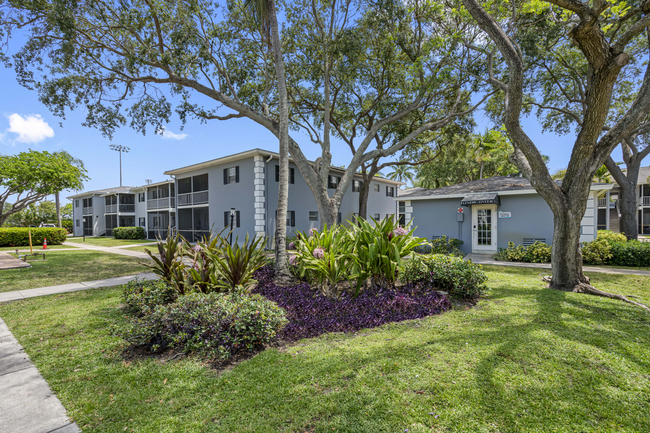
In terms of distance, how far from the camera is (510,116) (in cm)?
604

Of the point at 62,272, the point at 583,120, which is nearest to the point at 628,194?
the point at 583,120

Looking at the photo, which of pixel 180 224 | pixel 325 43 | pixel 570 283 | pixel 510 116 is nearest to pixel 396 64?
pixel 325 43

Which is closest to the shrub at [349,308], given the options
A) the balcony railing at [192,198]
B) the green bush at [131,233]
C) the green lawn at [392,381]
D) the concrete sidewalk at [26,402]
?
the green lawn at [392,381]

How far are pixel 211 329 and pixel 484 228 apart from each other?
44.5 ft

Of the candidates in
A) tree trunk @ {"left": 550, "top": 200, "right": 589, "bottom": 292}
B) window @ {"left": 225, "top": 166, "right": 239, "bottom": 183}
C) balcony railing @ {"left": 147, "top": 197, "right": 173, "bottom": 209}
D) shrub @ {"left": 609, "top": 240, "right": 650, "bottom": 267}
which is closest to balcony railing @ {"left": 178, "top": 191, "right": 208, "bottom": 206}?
window @ {"left": 225, "top": 166, "right": 239, "bottom": 183}

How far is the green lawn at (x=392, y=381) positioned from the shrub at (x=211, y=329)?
0.65 feet

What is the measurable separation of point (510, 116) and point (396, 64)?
24.8 feet

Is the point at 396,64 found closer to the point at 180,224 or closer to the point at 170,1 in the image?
the point at 170,1

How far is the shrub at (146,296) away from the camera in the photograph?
4.80m

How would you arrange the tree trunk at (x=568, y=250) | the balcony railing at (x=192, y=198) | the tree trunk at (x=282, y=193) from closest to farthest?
1. the tree trunk at (x=568, y=250)
2. the tree trunk at (x=282, y=193)
3. the balcony railing at (x=192, y=198)

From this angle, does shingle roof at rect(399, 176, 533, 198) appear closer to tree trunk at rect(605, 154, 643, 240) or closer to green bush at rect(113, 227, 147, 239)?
tree trunk at rect(605, 154, 643, 240)

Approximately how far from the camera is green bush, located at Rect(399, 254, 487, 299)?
529 cm

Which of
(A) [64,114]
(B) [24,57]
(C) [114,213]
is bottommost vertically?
(C) [114,213]

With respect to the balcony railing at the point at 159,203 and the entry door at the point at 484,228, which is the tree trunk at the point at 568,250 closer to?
the entry door at the point at 484,228
